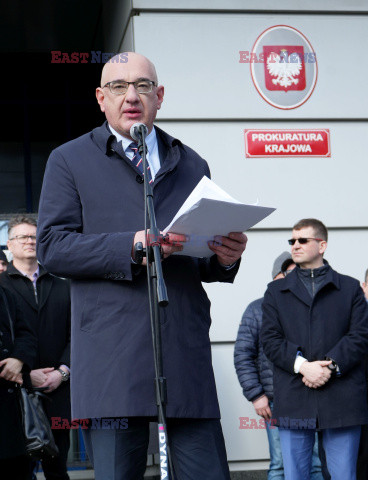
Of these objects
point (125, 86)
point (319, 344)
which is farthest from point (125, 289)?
point (319, 344)

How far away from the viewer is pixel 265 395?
5910 millimetres

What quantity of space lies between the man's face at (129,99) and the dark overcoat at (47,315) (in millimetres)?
2993

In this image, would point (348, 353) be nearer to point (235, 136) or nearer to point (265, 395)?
point (265, 395)

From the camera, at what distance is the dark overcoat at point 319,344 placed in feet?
16.3

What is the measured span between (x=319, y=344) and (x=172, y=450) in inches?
96.0

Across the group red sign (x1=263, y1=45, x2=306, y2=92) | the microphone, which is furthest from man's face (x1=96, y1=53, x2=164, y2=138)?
red sign (x1=263, y1=45, x2=306, y2=92)

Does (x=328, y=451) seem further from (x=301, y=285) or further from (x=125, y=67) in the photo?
(x=125, y=67)

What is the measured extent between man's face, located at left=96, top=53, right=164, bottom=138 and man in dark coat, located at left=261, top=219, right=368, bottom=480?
8.00ft

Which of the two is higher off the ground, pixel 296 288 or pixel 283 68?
pixel 283 68

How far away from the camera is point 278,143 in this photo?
21.7 feet

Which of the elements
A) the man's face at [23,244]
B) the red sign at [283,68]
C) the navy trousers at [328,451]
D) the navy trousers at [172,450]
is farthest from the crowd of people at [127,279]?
the red sign at [283,68]

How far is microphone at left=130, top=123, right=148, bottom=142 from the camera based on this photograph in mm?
2729

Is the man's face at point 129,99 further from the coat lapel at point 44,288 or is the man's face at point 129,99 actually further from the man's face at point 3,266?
the coat lapel at point 44,288

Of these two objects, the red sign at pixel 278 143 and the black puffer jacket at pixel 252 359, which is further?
the red sign at pixel 278 143
